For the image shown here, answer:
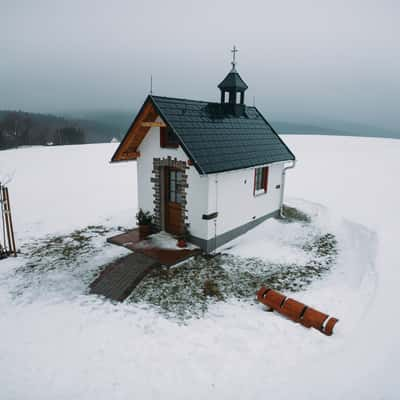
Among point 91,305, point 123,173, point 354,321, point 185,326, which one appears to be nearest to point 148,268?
point 91,305

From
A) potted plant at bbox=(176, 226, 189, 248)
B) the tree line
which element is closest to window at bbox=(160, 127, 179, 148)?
potted plant at bbox=(176, 226, 189, 248)

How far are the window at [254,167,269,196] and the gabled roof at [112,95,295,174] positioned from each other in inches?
26.5

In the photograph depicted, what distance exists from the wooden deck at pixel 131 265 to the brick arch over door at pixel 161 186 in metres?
1.02

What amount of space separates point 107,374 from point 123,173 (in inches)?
930

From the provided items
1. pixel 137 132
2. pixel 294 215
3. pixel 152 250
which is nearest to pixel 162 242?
pixel 152 250

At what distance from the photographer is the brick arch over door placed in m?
10.4

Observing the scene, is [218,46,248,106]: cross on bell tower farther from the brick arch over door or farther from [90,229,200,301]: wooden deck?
[90,229,200,301]: wooden deck

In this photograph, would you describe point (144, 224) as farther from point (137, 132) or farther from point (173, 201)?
point (137, 132)

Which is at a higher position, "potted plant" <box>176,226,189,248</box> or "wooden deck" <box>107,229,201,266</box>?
"potted plant" <box>176,226,189,248</box>

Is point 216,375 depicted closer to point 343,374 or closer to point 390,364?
point 343,374

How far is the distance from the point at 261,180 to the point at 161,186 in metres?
4.62

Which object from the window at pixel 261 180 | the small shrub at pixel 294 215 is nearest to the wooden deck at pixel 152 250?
the window at pixel 261 180

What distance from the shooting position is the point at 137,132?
35.9 feet

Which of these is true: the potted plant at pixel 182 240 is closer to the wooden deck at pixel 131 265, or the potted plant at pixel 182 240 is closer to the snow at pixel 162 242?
the snow at pixel 162 242
